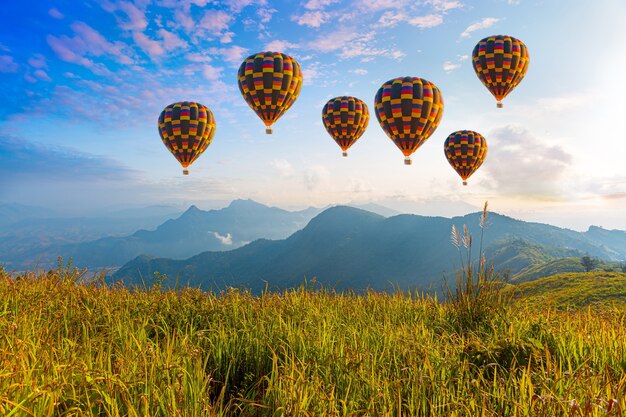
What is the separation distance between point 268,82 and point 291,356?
30.8 m

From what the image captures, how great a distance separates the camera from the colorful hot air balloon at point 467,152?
49000 millimetres

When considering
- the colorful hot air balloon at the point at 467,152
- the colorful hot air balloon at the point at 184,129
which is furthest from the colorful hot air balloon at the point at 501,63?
the colorful hot air balloon at the point at 184,129

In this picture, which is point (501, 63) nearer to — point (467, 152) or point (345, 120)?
point (467, 152)

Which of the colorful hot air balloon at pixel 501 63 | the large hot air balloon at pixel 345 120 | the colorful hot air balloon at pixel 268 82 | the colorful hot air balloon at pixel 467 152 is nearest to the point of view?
the colorful hot air balloon at pixel 268 82

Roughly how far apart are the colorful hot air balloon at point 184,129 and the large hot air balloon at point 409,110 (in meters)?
16.9

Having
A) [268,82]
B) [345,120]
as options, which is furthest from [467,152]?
[268,82]

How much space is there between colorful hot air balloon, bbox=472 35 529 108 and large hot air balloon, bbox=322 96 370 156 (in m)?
12.7

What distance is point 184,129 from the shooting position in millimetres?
38062

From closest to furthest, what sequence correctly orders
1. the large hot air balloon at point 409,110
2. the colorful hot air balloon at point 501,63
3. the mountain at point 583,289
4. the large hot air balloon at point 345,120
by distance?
the large hot air balloon at point 409,110 → the colorful hot air balloon at point 501,63 → the large hot air balloon at point 345,120 → the mountain at point 583,289

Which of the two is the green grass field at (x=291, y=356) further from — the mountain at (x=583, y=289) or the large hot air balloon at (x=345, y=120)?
the large hot air balloon at (x=345, y=120)

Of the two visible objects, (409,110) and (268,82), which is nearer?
(409,110)

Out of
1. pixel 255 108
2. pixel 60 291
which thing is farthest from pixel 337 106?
pixel 60 291

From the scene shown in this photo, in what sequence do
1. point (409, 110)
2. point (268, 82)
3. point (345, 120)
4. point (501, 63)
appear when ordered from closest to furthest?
point (409, 110) → point (268, 82) → point (501, 63) → point (345, 120)

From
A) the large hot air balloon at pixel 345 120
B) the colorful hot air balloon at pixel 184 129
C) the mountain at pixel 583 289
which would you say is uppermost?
the large hot air balloon at pixel 345 120
